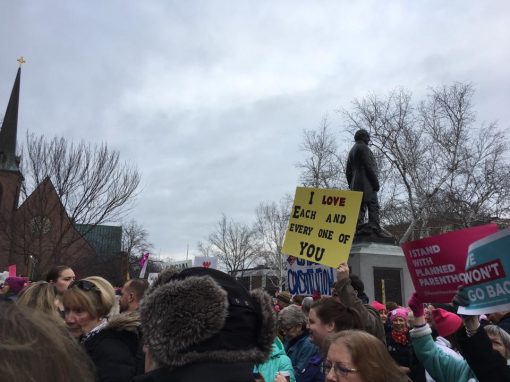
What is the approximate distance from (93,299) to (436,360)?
2452mm

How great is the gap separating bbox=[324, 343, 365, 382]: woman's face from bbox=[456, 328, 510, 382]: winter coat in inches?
28.1

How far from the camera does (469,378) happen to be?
2893 millimetres

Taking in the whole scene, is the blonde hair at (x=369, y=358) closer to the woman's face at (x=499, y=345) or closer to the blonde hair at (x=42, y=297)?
the woman's face at (x=499, y=345)

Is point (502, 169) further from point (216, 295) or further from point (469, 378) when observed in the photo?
point (216, 295)

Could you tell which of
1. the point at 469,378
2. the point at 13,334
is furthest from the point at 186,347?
the point at 469,378

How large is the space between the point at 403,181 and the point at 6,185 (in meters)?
33.4

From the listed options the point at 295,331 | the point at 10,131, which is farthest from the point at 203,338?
the point at 10,131

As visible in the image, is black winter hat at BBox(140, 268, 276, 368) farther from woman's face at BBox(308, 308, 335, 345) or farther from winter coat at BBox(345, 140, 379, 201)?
winter coat at BBox(345, 140, 379, 201)

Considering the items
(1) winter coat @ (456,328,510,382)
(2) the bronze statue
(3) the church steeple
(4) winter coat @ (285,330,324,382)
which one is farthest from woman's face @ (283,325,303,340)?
(3) the church steeple

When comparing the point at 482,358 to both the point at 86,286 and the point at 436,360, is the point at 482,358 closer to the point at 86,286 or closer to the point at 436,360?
the point at 436,360

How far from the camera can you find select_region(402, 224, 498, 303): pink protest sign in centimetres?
295

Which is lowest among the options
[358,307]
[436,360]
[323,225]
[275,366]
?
[275,366]

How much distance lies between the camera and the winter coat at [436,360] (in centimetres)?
297

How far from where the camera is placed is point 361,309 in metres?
3.64
